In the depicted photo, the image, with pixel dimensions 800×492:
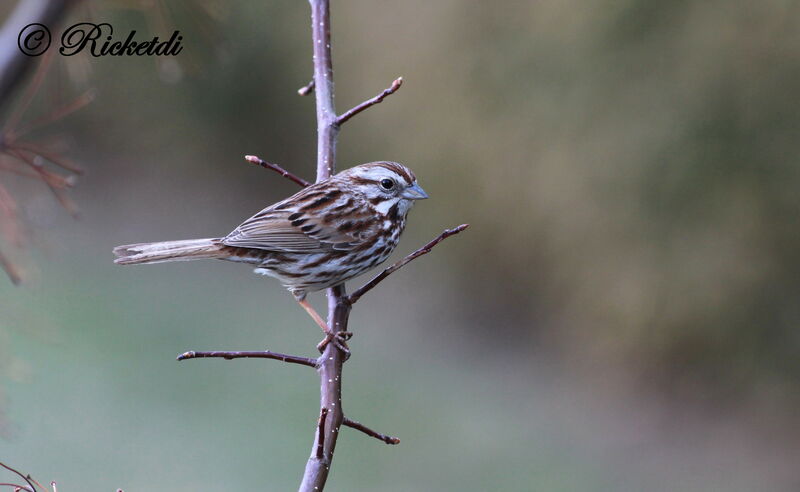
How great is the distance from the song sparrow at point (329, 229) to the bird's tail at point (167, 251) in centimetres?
2

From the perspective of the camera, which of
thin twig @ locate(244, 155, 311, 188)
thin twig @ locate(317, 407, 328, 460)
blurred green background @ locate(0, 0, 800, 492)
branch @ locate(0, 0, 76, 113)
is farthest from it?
blurred green background @ locate(0, 0, 800, 492)

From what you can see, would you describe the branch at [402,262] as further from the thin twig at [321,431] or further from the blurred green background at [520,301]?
the blurred green background at [520,301]

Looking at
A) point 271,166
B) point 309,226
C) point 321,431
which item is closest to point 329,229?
point 309,226

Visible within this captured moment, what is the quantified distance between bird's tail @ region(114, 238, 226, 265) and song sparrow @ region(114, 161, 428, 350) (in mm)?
20

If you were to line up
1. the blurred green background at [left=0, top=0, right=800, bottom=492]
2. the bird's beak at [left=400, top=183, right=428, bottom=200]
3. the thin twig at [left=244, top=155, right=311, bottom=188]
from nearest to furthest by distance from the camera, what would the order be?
the thin twig at [left=244, top=155, right=311, bottom=188] → the bird's beak at [left=400, top=183, right=428, bottom=200] → the blurred green background at [left=0, top=0, right=800, bottom=492]

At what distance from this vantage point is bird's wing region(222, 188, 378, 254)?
140 inches

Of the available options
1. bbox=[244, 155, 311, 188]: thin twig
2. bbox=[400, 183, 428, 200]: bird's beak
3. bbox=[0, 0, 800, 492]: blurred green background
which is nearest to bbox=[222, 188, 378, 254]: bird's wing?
bbox=[400, 183, 428, 200]: bird's beak

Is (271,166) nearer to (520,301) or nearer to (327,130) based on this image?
(327,130)

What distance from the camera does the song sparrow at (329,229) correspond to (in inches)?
138

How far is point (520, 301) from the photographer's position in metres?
10.2

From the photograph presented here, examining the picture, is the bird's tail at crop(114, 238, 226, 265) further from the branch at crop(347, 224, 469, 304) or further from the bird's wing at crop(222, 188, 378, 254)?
the branch at crop(347, 224, 469, 304)

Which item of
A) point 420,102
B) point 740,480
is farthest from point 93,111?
point 740,480

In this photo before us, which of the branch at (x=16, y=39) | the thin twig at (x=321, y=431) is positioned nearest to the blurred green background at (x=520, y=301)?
the branch at (x=16, y=39)

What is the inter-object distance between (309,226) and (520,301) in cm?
680
